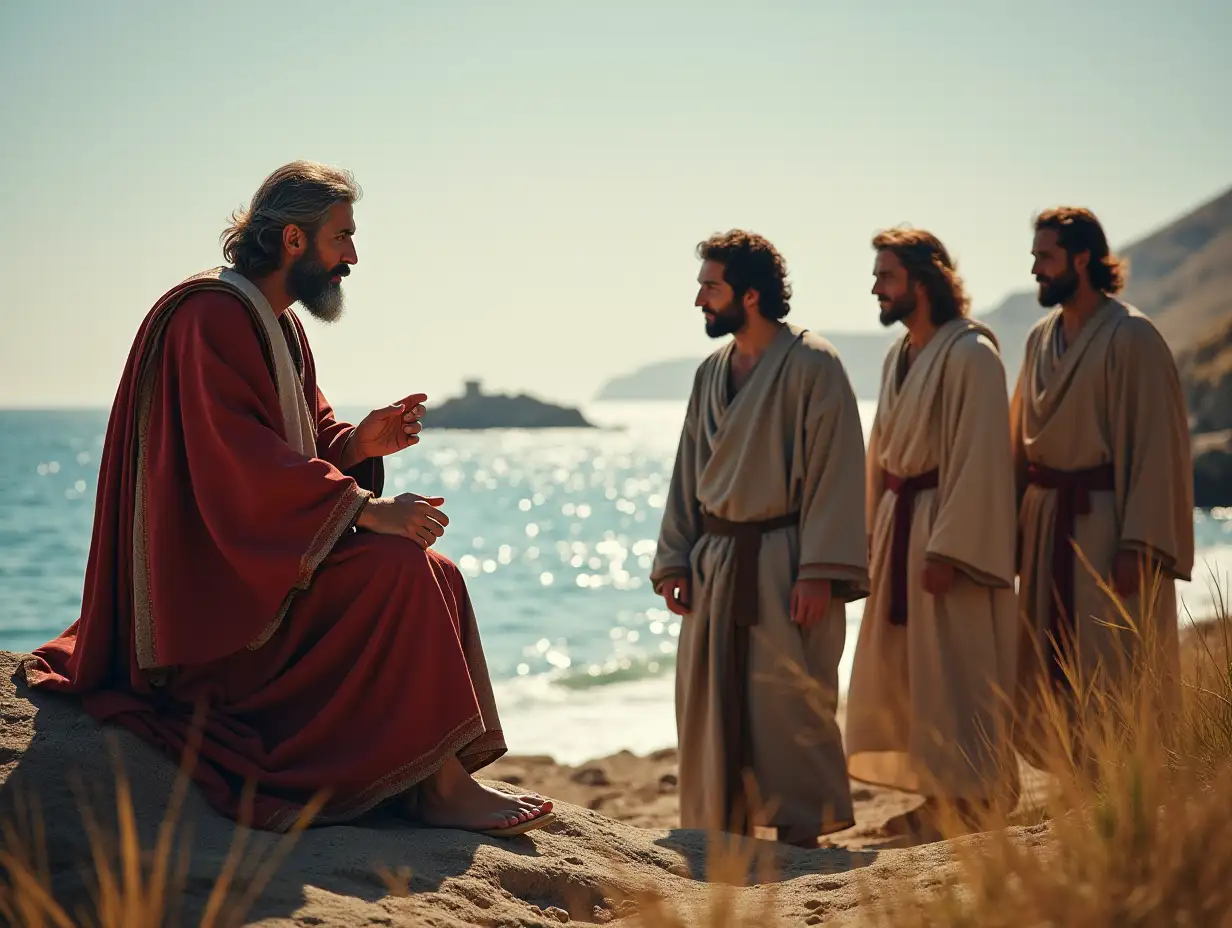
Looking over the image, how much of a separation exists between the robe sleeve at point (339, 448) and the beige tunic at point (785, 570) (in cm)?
174

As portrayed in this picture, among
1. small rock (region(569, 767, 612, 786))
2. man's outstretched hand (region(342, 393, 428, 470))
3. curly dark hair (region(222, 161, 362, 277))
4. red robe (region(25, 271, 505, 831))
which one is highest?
curly dark hair (region(222, 161, 362, 277))

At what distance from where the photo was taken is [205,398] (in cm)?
374

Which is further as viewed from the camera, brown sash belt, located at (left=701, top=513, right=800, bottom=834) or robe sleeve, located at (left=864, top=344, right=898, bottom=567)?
robe sleeve, located at (left=864, top=344, right=898, bottom=567)

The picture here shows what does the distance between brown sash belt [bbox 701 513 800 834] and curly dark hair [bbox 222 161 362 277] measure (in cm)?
→ 242

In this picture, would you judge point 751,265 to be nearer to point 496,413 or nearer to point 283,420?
point 283,420

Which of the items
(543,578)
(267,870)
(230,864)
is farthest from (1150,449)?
(543,578)

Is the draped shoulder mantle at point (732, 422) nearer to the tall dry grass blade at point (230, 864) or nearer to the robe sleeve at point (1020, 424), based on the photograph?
the robe sleeve at point (1020, 424)

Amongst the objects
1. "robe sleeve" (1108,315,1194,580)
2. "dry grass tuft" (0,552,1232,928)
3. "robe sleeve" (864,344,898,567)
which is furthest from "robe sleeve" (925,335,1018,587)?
"dry grass tuft" (0,552,1232,928)

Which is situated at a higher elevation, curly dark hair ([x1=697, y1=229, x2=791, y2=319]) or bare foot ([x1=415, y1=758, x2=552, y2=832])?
curly dark hair ([x1=697, y1=229, x2=791, y2=319])

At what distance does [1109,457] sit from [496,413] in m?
108

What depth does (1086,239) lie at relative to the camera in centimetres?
635

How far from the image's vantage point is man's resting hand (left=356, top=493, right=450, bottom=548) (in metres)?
3.79

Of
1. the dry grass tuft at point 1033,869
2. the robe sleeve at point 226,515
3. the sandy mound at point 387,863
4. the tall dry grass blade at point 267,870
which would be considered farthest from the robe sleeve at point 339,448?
the tall dry grass blade at point 267,870

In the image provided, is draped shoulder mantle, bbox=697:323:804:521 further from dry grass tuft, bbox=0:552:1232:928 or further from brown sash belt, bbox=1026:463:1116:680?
dry grass tuft, bbox=0:552:1232:928
